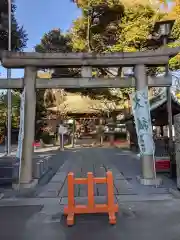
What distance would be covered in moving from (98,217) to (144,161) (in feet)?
12.8

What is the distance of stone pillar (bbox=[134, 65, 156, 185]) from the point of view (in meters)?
9.60

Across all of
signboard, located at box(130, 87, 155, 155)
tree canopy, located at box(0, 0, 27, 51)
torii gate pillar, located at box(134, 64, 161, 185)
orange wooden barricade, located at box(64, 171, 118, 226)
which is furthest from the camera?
tree canopy, located at box(0, 0, 27, 51)

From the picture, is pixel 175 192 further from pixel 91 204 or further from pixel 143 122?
pixel 91 204

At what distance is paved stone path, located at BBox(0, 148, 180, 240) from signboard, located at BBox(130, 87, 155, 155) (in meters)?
1.26

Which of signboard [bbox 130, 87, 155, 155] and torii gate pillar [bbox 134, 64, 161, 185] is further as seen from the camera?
signboard [bbox 130, 87, 155, 155]

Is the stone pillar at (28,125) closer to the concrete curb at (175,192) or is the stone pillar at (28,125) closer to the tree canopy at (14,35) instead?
the concrete curb at (175,192)

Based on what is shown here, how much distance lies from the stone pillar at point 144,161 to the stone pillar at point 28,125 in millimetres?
3345

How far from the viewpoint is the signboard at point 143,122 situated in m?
9.80

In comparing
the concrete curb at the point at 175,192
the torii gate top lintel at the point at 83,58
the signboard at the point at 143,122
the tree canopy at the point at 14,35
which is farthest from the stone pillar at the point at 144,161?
the tree canopy at the point at 14,35

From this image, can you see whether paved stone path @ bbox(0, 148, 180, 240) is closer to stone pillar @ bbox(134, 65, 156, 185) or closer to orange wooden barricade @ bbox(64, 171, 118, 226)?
orange wooden barricade @ bbox(64, 171, 118, 226)

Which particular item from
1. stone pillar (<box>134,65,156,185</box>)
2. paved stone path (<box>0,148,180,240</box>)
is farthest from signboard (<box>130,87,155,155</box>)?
paved stone path (<box>0,148,180,240</box>)

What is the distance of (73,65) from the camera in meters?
10.0

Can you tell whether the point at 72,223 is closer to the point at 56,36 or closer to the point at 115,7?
the point at 115,7

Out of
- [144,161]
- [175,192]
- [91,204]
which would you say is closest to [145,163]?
[144,161]
